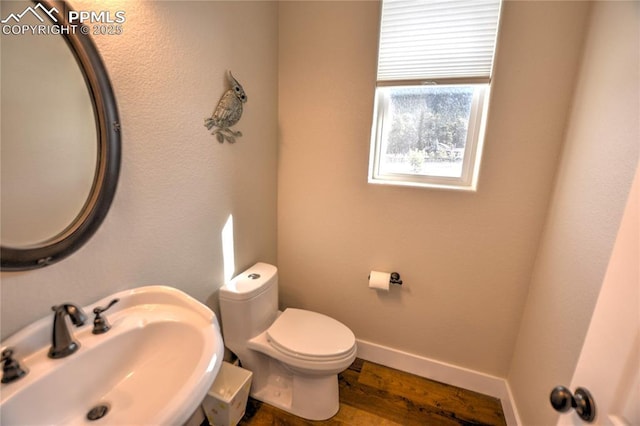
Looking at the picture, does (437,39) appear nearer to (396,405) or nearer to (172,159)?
(172,159)

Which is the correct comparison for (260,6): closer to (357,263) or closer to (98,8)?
(98,8)

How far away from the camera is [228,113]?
129cm

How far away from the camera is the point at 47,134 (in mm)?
757

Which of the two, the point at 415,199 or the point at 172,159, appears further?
the point at 415,199

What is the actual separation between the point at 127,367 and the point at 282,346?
68cm

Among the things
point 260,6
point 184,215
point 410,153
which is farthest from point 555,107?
point 184,215

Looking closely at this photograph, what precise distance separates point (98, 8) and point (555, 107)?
1781 mm

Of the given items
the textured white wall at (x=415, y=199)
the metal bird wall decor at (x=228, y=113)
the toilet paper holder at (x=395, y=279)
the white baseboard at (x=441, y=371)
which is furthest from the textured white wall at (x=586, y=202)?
the metal bird wall decor at (x=228, y=113)

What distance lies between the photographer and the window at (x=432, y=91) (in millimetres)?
1349

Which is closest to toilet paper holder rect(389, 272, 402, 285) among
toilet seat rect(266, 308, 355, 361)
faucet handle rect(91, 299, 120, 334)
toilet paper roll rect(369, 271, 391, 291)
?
toilet paper roll rect(369, 271, 391, 291)

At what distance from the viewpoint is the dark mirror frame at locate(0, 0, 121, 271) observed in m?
0.73

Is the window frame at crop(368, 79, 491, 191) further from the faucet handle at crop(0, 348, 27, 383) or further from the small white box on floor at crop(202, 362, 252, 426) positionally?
the faucet handle at crop(0, 348, 27, 383)

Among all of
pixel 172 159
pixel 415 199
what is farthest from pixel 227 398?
pixel 415 199

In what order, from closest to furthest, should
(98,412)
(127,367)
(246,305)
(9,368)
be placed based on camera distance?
(9,368) < (98,412) < (127,367) < (246,305)
